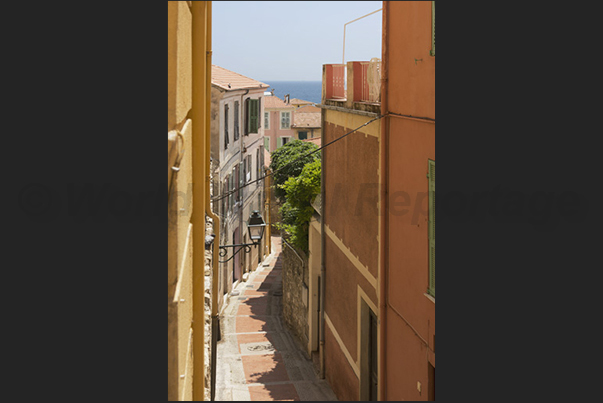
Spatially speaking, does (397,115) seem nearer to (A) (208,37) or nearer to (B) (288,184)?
(A) (208,37)

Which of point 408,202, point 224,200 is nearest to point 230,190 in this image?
point 224,200

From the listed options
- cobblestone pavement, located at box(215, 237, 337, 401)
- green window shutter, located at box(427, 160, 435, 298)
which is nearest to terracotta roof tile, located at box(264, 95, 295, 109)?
cobblestone pavement, located at box(215, 237, 337, 401)

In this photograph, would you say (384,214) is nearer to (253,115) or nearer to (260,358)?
(260,358)

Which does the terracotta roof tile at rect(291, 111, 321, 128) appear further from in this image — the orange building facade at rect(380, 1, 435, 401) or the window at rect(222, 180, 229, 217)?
the orange building facade at rect(380, 1, 435, 401)

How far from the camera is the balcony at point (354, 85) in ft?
32.9

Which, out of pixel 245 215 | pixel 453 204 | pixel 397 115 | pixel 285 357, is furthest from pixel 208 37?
pixel 245 215

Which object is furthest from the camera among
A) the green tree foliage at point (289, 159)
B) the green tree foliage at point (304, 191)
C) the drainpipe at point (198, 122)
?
the green tree foliage at point (289, 159)

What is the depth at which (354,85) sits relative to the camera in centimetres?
1104

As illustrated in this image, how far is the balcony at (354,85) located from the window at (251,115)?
13285 millimetres

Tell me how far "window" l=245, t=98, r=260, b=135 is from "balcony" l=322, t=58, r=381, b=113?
43.6 ft

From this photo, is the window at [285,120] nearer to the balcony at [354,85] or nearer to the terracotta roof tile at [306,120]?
the terracotta roof tile at [306,120]

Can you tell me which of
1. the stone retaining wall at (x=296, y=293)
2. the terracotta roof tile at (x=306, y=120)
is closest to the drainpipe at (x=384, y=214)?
the stone retaining wall at (x=296, y=293)

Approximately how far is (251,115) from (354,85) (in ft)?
54.7

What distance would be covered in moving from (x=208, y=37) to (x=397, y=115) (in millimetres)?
3455
